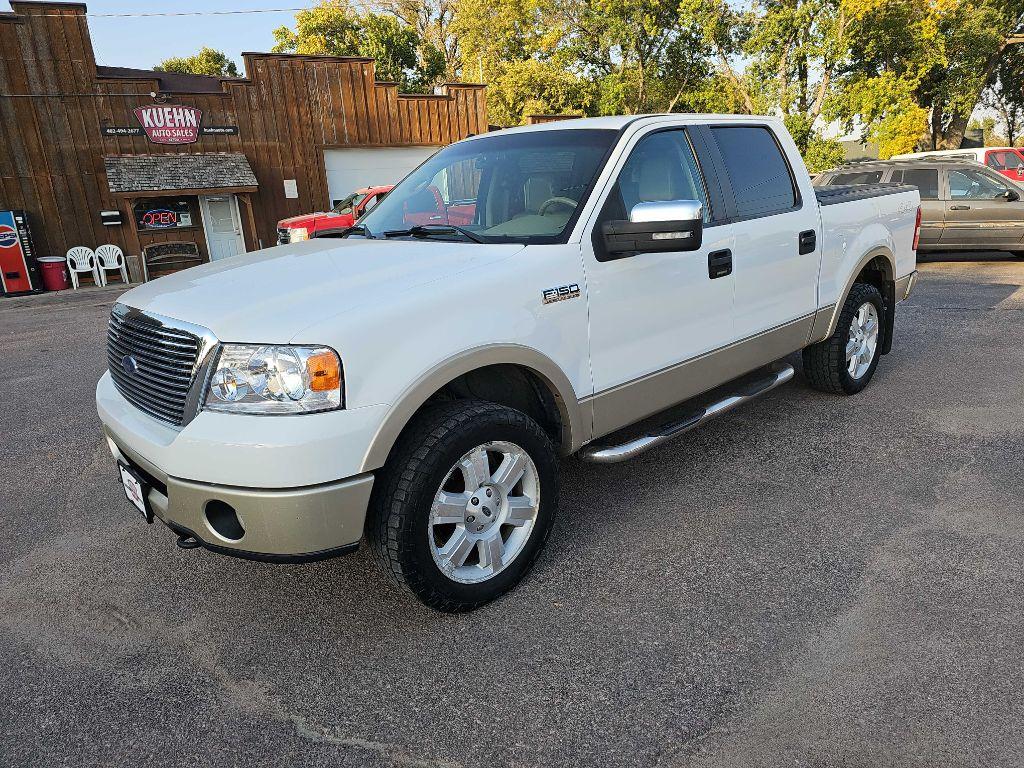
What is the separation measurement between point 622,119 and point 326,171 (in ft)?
59.1

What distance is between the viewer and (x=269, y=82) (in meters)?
18.8

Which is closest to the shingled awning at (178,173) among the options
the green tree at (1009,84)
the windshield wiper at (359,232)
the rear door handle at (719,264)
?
A: the windshield wiper at (359,232)

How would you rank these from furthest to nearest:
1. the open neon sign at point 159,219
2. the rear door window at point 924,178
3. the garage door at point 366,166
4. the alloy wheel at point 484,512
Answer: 1. the garage door at point 366,166
2. the open neon sign at point 159,219
3. the rear door window at point 924,178
4. the alloy wheel at point 484,512

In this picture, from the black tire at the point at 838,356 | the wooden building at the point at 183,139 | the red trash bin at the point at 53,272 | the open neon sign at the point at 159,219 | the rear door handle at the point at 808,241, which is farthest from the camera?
the open neon sign at the point at 159,219

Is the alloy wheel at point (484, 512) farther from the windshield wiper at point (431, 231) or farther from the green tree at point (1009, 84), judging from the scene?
the green tree at point (1009, 84)

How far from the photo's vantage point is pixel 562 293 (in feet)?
9.59

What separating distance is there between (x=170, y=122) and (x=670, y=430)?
17939 mm

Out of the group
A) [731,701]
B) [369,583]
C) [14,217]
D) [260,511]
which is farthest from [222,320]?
[14,217]

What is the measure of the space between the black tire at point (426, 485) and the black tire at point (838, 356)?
2.95 metres

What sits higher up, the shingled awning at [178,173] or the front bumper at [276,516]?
the shingled awning at [178,173]

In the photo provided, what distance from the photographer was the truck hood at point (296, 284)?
2.42m

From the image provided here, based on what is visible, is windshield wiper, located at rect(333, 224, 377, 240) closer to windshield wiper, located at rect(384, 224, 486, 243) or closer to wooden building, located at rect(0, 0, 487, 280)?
windshield wiper, located at rect(384, 224, 486, 243)

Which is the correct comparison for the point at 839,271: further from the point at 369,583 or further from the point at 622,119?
the point at 369,583

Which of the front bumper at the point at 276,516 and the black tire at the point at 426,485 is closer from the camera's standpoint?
the front bumper at the point at 276,516
